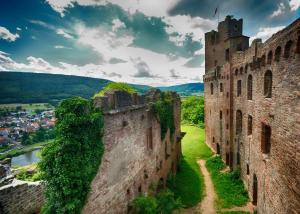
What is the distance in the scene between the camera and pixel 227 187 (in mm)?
17625

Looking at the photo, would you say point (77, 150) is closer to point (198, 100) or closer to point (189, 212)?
point (189, 212)

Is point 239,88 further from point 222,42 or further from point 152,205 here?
point 152,205

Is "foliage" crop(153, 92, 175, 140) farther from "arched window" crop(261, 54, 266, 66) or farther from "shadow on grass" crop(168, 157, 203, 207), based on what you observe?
"arched window" crop(261, 54, 266, 66)

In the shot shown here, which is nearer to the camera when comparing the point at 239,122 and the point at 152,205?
the point at 152,205

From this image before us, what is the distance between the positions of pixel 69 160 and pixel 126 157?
4123 mm

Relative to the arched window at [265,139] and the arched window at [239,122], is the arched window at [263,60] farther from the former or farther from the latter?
the arched window at [239,122]

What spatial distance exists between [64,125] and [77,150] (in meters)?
1.03

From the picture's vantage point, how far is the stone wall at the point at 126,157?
327 inches

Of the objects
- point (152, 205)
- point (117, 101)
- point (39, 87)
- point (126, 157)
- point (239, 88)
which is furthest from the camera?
point (39, 87)

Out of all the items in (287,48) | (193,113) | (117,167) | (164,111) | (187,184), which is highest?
(287,48)

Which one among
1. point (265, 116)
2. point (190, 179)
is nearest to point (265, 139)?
point (265, 116)

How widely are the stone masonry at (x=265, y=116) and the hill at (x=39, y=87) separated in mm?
38023

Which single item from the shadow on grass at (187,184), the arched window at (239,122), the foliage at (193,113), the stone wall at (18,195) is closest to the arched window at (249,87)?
the arched window at (239,122)

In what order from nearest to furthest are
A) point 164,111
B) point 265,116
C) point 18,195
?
point 18,195 < point 265,116 < point 164,111
